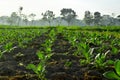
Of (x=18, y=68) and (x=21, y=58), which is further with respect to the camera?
(x=21, y=58)

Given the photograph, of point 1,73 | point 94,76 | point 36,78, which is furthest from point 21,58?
point 94,76

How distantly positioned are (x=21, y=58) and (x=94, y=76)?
297cm

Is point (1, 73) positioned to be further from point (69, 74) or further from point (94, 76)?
point (94, 76)

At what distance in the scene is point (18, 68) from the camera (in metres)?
5.06

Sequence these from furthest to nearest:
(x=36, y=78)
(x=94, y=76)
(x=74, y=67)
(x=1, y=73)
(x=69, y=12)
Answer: (x=69, y=12)
(x=74, y=67)
(x=1, y=73)
(x=36, y=78)
(x=94, y=76)

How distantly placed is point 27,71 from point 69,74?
882 mm

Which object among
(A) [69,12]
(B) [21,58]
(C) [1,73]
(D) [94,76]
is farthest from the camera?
(A) [69,12]

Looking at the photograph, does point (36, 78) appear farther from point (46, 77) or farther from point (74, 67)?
point (74, 67)

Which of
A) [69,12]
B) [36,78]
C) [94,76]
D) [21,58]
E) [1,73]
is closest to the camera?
[94,76]

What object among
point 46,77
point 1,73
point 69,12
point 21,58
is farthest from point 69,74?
point 69,12

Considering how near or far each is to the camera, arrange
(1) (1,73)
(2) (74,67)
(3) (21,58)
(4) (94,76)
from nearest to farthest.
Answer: (4) (94,76) → (1) (1,73) → (2) (74,67) → (3) (21,58)

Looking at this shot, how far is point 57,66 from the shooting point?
16.2 feet

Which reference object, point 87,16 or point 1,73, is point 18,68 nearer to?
point 1,73

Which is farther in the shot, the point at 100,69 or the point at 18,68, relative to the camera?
the point at 18,68
